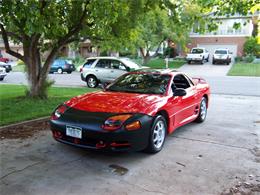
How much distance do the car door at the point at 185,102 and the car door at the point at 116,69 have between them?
28.8ft

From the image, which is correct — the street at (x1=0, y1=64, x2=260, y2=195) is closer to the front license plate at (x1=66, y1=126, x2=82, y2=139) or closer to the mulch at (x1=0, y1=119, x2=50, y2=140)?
the mulch at (x1=0, y1=119, x2=50, y2=140)

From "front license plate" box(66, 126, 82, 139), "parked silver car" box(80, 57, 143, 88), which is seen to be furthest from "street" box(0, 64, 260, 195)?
"parked silver car" box(80, 57, 143, 88)

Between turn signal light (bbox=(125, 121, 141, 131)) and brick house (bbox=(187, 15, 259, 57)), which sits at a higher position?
brick house (bbox=(187, 15, 259, 57))

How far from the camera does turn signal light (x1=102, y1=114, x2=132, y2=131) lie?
4.43 meters

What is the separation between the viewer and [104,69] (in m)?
16.0

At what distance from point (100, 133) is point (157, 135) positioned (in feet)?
3.75

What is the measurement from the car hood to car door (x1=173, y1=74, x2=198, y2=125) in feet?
2.18

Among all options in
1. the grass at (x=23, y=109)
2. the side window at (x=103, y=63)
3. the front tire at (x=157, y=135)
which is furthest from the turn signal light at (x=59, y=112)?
the side window at (x=103, y=63)

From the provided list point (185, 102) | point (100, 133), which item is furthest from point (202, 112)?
point (100, 133)

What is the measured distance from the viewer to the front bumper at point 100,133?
4.41m

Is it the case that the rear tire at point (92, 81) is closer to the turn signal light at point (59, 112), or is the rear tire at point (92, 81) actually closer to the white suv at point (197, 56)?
the turn signal light at point (59, 112)

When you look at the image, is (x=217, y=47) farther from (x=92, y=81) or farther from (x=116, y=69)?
(x=92, y=81)

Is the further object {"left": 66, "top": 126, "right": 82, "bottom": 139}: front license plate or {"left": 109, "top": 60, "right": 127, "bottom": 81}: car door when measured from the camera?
{"left": 109, "top": 60, "right": 127, "bottom": 81}: car door

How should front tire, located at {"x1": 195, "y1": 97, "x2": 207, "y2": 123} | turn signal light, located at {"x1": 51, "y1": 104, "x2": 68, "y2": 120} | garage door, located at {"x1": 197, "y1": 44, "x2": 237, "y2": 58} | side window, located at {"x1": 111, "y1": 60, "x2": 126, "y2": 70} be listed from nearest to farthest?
turn signal light, located at {"x1": 51, "y1": 104, "x2": 68, "y2": 120} → front tire, located at {"x1": 195, "y1": 97, "x2": 207, "y2": 123} → side window, located at {"x1": 111, "y1": 60, "x2": 126, "y2": 70} → garage door, located at {"x1": 197, "y1": 44, "x2": 237, "y2": 58}
